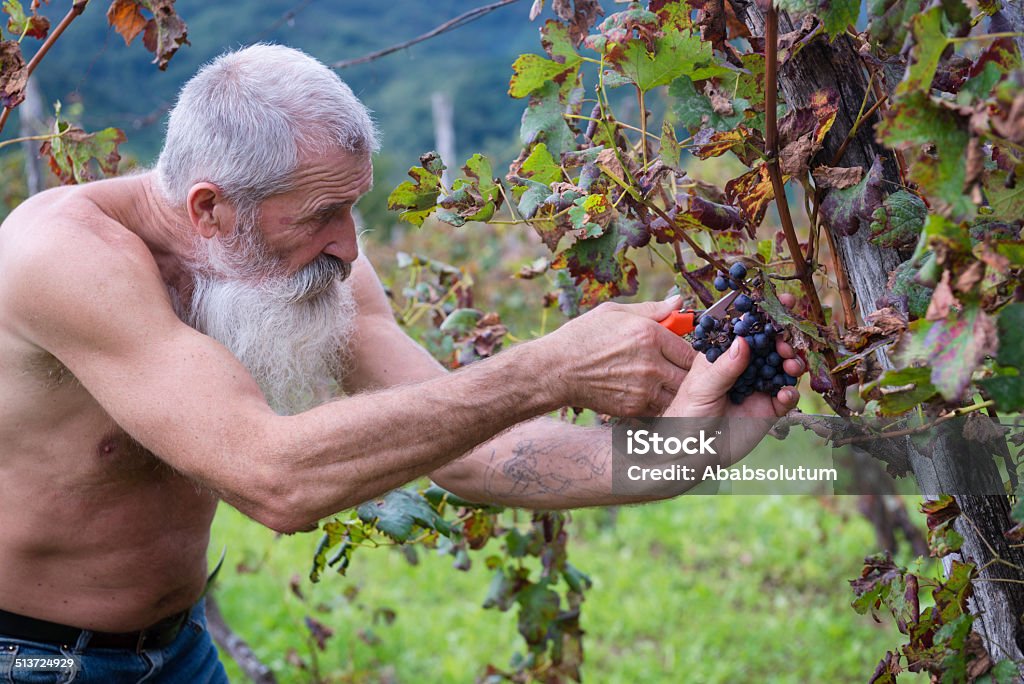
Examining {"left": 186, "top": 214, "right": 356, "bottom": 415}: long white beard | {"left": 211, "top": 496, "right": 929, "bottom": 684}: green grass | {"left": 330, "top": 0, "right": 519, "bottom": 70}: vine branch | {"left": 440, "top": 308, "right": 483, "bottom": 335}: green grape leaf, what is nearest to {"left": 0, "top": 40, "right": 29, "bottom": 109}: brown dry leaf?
{"left": 186, "top": 214, "right": 356, "bottom": 415}: long white beard

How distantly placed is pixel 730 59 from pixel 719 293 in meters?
0.46

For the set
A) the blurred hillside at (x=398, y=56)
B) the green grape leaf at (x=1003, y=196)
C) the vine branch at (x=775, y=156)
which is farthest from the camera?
the blurred hillside at (x=398, y=56)

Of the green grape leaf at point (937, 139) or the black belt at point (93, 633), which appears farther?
the black belt at point (93, 633)

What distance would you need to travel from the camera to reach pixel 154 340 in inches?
75.0

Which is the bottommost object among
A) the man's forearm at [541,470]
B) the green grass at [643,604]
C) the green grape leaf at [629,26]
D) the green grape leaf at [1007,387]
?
the green grass at [643,604]

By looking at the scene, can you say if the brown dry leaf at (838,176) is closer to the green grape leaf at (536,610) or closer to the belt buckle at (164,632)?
the green grape leaf at (536,610)

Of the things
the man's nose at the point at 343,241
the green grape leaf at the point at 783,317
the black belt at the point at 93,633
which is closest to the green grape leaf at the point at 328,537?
the black belt at the point at 93,633

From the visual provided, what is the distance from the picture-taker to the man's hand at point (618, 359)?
5.90ft

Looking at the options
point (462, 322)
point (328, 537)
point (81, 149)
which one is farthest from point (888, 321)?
point (81, 149)

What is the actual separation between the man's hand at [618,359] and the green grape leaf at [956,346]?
0.71m

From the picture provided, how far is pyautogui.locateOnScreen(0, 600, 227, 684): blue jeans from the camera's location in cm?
234

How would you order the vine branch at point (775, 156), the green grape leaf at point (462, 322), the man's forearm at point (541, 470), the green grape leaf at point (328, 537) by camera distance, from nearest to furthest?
1. the vine branch at point (775, 156)
2. the man's forearm at point (541, 470)
3. the green grape leaf at point (328, 537)
4. the green grape leaf at point (462, 322)

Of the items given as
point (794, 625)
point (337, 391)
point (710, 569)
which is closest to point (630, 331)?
point (337, 391)

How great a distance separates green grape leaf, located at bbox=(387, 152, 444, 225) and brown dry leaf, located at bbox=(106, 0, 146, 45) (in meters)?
0.97
